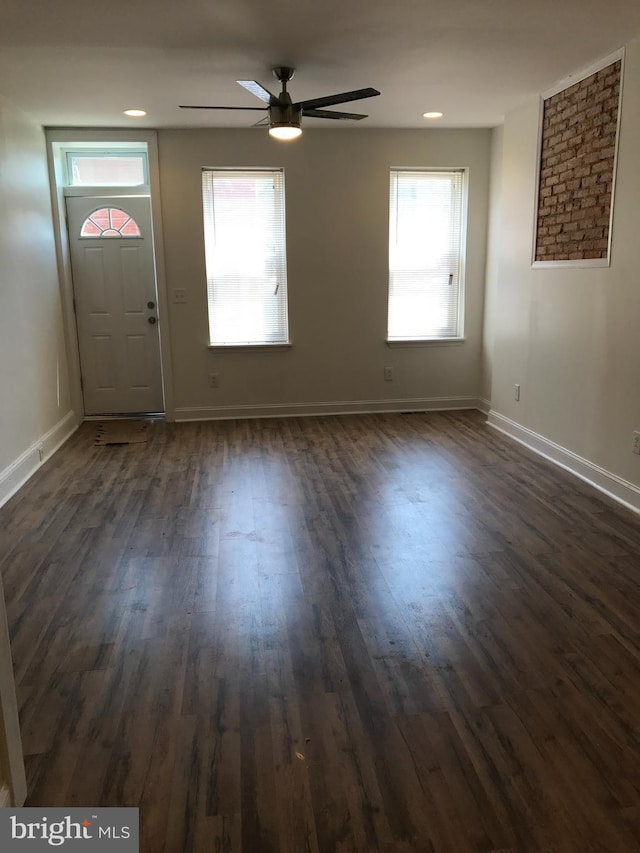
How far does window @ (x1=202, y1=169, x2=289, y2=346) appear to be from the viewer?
584cm

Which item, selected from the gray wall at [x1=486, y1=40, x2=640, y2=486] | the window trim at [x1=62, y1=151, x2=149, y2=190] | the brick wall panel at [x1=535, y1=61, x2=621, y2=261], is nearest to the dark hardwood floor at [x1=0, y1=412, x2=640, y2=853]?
the gray wall at [x1=486, y1=40, x2=640, y2=486]

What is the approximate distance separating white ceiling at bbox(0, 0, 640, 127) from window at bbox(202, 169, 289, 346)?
→ 859 millimetres

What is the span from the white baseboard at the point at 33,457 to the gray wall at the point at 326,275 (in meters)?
1.06

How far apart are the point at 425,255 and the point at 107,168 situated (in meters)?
3.12

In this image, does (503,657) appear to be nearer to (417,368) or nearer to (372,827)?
(372,827)

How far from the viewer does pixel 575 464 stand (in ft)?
14.5

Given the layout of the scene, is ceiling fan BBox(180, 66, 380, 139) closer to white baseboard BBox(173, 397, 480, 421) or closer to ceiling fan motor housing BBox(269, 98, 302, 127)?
ceiling fan motor housing BBox(269, 98, 302, 127)

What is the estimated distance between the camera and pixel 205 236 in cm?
586

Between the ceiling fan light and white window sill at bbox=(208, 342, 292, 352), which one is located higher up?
the ceiling fan light

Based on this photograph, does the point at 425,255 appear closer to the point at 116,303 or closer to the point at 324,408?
the point at 324,408

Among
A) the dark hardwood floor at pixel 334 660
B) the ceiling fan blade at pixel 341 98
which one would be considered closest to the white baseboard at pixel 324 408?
the dark hardwood floor at pixel 334 660

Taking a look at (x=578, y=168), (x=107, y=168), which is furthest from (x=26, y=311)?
(x=578, y=168)

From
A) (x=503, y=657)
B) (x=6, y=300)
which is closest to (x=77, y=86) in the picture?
(x=6, y=300)

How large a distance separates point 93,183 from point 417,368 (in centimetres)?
356
